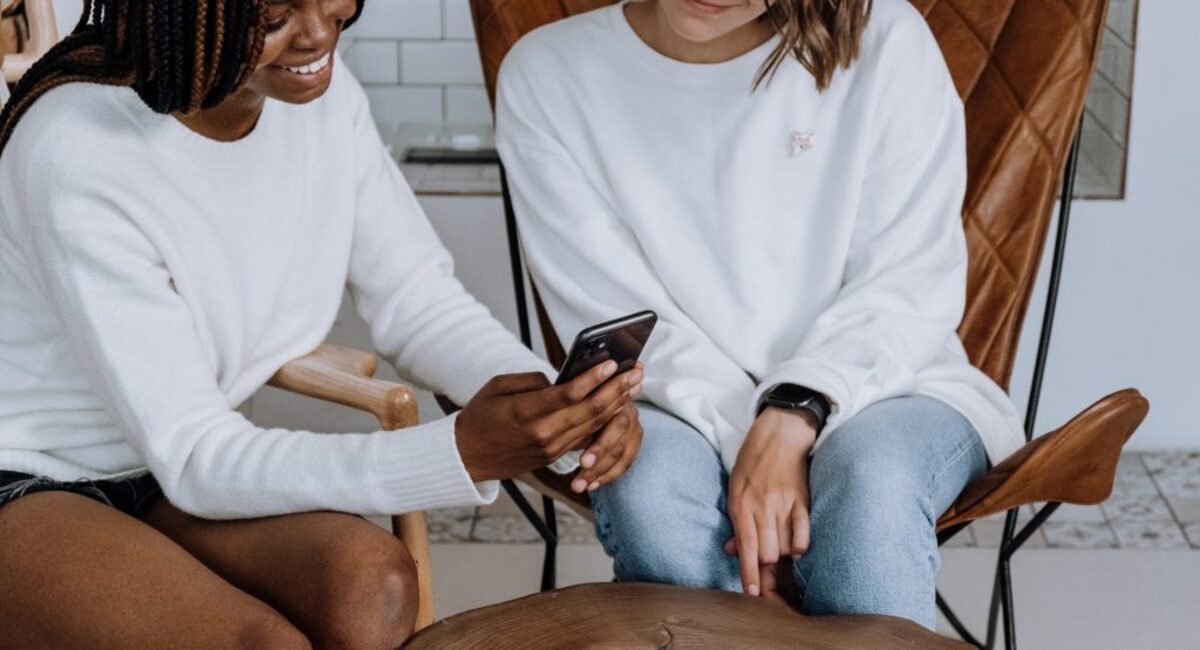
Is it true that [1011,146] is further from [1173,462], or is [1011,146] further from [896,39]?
[1173,462]

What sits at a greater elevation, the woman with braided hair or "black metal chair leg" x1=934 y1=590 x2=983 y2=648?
the woman with braided hair

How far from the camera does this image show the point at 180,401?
5.07ft

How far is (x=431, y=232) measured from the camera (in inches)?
76.0

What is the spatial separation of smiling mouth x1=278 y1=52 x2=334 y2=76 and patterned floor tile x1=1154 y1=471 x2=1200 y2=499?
1.90m

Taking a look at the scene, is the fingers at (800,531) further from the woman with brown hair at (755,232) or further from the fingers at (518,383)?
the fingers at (518,383)

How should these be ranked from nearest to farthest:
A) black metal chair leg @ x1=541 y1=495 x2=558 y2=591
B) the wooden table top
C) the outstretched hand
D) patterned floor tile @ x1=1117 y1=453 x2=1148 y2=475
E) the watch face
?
the wooden table top → the outstretched hand → the watch face → black metal chair leg @ x1=541 y1=495 x2=558 y2=591 → patterned floor tile @ x1=1117 y1=453 x2=1148 y2=475

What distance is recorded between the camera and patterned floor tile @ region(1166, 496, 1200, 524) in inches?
109

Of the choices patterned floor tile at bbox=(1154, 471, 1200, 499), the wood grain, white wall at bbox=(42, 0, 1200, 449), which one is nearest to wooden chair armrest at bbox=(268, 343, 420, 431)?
the wood grain

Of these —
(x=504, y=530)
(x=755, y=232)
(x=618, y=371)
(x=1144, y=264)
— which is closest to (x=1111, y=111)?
(x=1144, y=264)

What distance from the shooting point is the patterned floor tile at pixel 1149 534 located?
2.70m

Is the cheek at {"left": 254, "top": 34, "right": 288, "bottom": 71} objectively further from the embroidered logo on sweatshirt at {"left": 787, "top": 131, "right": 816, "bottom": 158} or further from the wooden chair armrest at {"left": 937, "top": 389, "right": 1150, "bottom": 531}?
the wooden chair armrest at {"left": 937, "top": 389, "right": 1150, "bottom": 531}

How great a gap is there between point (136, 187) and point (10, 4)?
66 centimetres

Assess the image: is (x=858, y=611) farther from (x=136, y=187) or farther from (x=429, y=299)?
(x=136, y=187)

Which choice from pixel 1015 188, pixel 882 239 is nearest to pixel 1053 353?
pixel 1015 188
